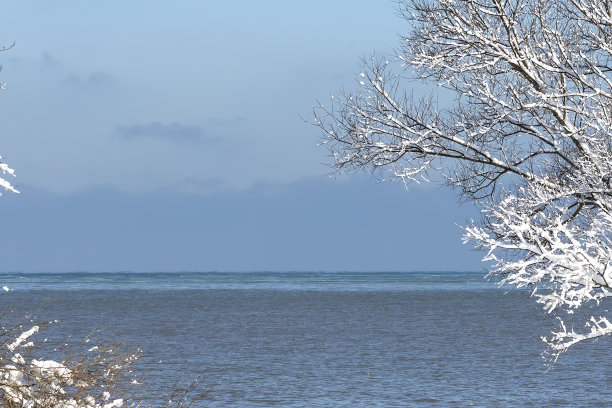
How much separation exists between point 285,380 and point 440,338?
14.6 m

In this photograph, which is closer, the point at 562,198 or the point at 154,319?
the point at 562,198

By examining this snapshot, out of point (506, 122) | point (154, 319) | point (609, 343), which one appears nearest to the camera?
point (506, 122)

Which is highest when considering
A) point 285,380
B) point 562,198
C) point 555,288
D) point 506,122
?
point 506,122

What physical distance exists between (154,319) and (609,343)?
77.9 feet

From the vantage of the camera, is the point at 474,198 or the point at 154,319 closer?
the point at 474,198

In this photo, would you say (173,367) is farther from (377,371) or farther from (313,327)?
(313,327)

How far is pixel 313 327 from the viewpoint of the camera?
4194 cm

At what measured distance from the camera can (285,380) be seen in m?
23.3

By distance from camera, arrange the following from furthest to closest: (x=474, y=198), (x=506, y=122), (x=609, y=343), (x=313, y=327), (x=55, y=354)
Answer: (x=313, y=327) → (x=609, y=343) → (x=55, y=354) → (x=474, y=198) → (x=506, y=122)

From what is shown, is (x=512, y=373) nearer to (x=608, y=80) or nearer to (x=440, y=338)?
(x=440, y=338)

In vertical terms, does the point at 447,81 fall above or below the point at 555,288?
above

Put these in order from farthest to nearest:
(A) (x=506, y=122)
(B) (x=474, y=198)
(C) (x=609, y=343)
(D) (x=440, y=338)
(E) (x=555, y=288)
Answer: (D) (x=440, y=338) < (C) (x=609, y=343) < (B) (x=474, y=198) < (A) (x=506, y=122) < (E) (x=555, y=288)

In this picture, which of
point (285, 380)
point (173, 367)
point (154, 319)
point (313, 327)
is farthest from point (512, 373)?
point (154, 319)

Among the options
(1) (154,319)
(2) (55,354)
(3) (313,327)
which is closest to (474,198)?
(2) (55,354)
